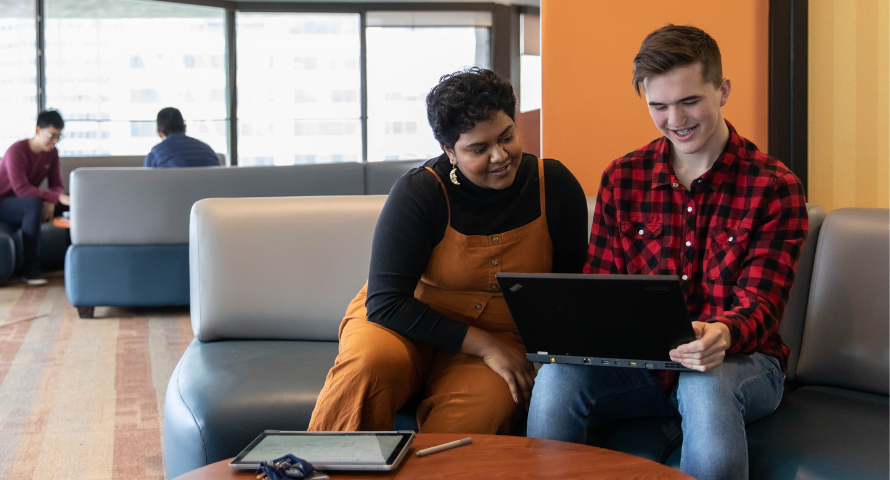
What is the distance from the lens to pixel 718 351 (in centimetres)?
127

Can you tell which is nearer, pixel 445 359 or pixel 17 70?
pixel 445 359

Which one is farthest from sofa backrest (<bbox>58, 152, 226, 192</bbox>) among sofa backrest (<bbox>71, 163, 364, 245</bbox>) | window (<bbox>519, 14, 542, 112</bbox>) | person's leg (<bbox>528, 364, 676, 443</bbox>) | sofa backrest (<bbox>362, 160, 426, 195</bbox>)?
person's leg (<bbox>528, 364, 676, 443</bbox>)

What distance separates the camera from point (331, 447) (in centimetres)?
114

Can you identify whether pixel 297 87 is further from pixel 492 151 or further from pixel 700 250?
pixel 700 250

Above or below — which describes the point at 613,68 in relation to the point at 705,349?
above

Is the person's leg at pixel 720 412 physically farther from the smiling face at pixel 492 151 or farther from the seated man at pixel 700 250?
the smiling face at pixel 492 151

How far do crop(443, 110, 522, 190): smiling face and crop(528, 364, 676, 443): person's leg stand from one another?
1.36 feet

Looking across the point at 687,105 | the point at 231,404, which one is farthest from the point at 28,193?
the point at 687,105

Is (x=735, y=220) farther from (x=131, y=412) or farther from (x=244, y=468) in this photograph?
(x=131, y=412)

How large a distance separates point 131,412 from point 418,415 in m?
1.42

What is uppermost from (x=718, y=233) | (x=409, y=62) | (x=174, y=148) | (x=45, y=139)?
(x=409, y=62)

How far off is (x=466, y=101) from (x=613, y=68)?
3.16 feet

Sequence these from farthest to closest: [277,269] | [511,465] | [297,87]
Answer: [297,87] < [277,269] < [511,465]

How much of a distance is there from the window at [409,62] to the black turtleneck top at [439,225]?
587 cm
